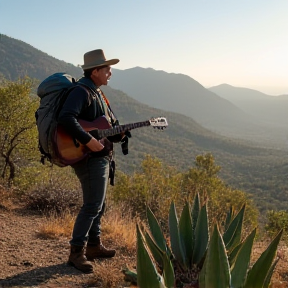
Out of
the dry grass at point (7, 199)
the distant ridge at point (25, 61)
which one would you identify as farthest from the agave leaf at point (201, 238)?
the distant ridge at point (25, 61)

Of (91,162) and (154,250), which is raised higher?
(91,162)

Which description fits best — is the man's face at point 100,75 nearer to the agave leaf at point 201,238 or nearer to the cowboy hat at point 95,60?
the cowboy hat at point 95,60

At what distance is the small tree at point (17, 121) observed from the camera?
9297 mm

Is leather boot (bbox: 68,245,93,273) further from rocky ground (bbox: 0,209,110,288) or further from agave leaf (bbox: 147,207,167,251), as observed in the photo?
agave leaf (bbox: 147,207,167,251)

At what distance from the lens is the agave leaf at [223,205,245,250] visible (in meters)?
2.40

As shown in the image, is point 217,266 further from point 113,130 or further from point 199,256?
point 113,130

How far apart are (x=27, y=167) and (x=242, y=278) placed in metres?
9.90

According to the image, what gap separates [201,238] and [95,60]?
1.65 meters

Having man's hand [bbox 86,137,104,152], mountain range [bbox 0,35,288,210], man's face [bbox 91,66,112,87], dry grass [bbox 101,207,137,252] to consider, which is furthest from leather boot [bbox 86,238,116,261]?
mountain range [bbox 0,35,288,210]

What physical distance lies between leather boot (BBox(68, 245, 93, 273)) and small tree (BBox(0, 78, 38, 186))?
6.29 meters

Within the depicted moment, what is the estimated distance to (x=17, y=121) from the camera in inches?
371

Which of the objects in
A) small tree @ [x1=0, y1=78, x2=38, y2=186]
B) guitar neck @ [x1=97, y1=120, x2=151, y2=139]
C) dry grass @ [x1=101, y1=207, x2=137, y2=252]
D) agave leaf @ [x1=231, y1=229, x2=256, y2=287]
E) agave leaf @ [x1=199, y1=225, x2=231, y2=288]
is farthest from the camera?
small tree @ [x1=0, y1=78, x2=38, y2=186]

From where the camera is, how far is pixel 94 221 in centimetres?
345

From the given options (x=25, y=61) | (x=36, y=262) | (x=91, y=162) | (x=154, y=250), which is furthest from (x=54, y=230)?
(x=25, y=61)
